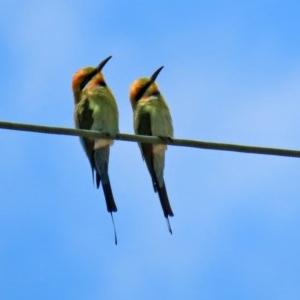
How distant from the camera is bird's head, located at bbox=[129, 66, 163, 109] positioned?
658 cm

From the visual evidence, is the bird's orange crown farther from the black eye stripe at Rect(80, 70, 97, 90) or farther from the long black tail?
the long black tail

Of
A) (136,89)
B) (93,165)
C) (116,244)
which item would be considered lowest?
(116,244)

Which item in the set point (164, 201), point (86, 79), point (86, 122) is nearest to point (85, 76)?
point (86, 79)

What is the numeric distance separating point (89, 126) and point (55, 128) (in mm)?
Answer: 1693

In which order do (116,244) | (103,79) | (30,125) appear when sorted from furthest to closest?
(103,79), (116,244), (30,125)

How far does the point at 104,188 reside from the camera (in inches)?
235

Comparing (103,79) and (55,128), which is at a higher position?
(103,79)

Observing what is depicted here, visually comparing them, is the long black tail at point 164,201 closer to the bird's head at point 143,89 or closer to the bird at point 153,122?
the bird at point 153,122

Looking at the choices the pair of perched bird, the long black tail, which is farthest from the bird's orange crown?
the long black tail

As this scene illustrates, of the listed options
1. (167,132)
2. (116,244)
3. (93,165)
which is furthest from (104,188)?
(116,244)

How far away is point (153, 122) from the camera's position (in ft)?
20.5

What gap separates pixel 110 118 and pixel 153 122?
310mm

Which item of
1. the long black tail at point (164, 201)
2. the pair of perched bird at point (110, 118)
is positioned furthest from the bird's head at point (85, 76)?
the long black tail at point (164, 201)

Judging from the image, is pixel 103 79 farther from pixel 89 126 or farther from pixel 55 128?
pixel 55 128
